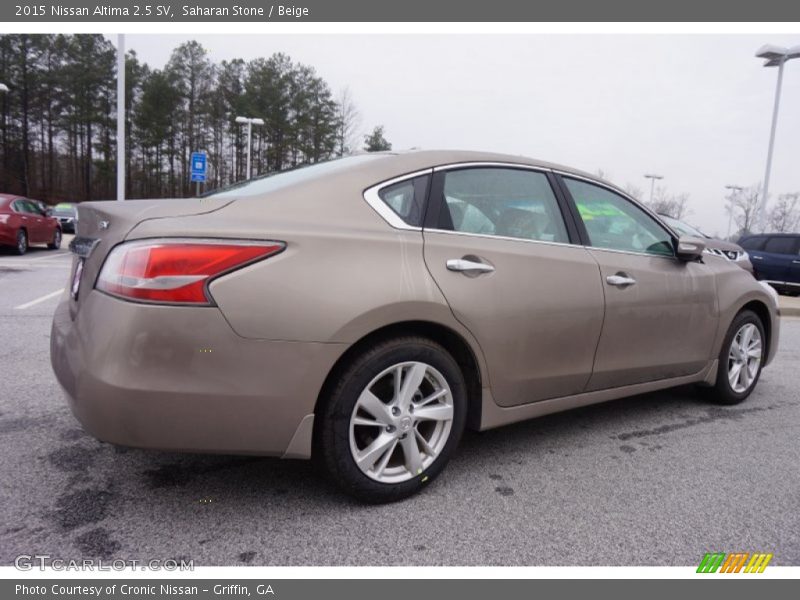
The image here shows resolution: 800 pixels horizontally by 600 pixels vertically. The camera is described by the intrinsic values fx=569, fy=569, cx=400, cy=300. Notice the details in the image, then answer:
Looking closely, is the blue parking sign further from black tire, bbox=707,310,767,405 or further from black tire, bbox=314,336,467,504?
black tire, bbox=314,336,467,504

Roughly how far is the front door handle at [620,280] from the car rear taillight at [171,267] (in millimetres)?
1943

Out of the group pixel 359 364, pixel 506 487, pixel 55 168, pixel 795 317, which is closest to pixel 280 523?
pixel 359 364

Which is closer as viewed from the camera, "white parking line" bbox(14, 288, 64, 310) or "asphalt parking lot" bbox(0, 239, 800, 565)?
"asphalt parking lot" bbox(0, 239, 800, 565)

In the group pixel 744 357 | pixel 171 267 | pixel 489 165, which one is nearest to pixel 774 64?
pixel 744 357

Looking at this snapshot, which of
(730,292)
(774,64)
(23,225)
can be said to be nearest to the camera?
(730,292)

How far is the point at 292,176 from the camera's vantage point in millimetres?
2762

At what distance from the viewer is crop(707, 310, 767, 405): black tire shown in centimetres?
392

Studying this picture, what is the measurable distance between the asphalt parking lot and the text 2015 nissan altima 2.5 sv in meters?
0.27

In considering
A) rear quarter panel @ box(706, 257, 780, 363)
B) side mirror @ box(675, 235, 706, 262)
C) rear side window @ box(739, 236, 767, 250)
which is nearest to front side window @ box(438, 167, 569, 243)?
side mirror @ box(675, 235, 706, 262)

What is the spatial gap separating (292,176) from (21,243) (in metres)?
14.2

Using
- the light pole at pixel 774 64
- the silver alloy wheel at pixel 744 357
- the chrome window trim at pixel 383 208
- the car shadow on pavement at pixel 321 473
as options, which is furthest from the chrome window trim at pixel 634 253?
the light pole at pixel 774 64

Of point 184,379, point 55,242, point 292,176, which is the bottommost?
point 55,242

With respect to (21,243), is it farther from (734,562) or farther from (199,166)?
(734,562)

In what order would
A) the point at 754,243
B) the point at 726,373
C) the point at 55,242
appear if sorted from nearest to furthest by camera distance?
the point at 726,373
the point at 754,243
the point at 55,242
